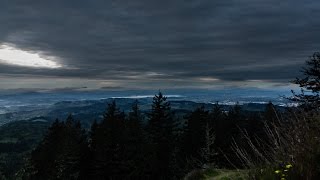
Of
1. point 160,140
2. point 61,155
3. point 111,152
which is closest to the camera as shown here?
point 160,140

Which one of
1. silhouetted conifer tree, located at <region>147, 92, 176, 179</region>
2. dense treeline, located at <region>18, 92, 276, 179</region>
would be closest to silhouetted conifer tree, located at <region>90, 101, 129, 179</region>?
dense treeline, located at <region>18, 92, 276, 179</region>

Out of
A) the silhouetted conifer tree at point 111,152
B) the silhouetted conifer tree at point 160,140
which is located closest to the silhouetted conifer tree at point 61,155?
the silhouetted conifer tree at point 111,152

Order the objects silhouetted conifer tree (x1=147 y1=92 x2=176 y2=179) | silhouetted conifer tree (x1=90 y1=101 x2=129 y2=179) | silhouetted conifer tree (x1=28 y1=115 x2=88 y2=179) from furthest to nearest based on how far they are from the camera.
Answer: silhouetted conifer tree (x1=28 y1=115 x2=88 y2=179) → silhouetted conifer tree (x1=90 y1=101 x2=129 y2=179) → silhouetted conifer tree (x1=147 y1=92 x2=176 y2=179)

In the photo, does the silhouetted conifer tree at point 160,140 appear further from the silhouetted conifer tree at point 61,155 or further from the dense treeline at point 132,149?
the silhouetted conifer tree at point 61,155

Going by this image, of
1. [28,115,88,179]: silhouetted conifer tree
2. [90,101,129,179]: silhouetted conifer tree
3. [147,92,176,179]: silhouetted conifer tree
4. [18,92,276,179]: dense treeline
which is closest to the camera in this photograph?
[147,92,176,179]: silhouetted conifer tree

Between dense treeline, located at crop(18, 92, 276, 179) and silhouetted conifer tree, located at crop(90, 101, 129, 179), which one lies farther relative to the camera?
silhouetted conifer tree, located at crop(90, 101, 129, 179)

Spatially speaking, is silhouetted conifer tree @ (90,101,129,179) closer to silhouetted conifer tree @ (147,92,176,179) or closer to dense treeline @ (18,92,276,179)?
dense treeline @ (18,92,276,179)

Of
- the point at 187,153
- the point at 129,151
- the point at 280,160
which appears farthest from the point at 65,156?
the point at 280,160

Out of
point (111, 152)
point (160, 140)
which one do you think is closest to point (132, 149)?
point (111, 152)

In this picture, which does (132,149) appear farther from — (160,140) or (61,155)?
(61,155)

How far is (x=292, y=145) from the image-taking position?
5.96 m

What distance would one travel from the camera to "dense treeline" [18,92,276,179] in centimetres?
4284

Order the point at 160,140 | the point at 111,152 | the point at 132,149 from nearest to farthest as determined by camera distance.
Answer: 1. the point at 132,149
2. the point at 160,140
3. the point at 111,152

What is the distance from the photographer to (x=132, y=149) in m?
44.1
